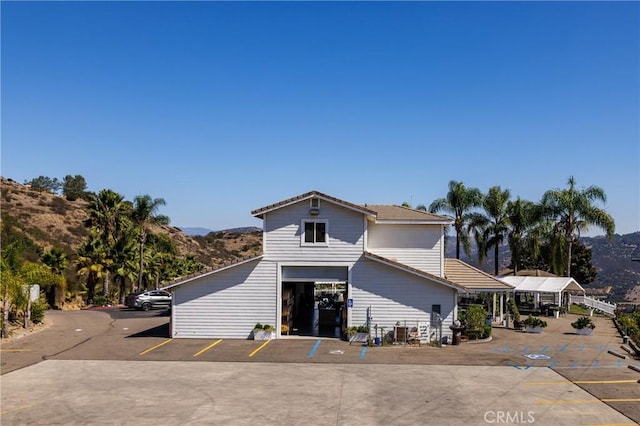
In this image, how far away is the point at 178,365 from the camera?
858 inches

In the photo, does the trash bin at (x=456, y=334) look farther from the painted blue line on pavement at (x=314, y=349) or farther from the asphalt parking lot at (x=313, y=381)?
the painted blue line on pavement at (x=314, y=349)

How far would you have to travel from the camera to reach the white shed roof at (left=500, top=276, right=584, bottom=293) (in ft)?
153

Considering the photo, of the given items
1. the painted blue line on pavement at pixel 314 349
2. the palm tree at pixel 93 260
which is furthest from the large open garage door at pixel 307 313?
the palm tree at pixel 93 260

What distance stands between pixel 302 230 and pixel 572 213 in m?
32.4

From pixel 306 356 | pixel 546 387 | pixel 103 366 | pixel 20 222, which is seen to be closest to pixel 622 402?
pixel 546 387

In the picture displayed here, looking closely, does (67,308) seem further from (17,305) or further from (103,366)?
(103,366)

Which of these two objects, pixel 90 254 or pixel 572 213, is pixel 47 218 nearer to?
pixel 90 254

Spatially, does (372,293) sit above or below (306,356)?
above

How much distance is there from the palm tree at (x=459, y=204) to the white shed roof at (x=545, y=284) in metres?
5.84

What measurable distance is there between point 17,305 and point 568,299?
45534 mm

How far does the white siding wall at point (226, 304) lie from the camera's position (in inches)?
1134

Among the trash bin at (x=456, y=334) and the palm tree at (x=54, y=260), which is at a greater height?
the palm tree at (x=54, y=260)

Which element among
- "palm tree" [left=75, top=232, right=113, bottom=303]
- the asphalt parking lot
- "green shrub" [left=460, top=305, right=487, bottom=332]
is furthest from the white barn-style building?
"palm tree" [left=75, top=232, right=113, bottom=303]

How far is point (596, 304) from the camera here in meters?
52.3
